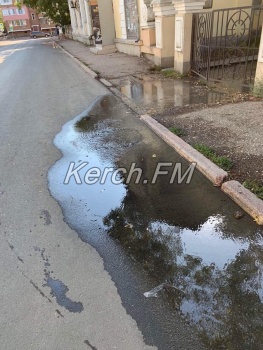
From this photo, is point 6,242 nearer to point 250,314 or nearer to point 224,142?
point 250,314

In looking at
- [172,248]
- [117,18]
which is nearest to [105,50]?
[117,18]

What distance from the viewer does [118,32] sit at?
17.5m

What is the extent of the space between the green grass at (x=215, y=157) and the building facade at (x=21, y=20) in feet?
258

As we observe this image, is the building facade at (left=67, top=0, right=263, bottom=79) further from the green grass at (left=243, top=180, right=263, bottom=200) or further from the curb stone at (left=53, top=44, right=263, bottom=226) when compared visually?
the green grass at (left=243, top=180, right=263, bottom=200)

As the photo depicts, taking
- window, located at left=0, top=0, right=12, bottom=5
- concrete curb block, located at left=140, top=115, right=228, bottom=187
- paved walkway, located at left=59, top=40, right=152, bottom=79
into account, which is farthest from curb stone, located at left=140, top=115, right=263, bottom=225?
window, located at left=0, top=0, right=12, bottom=5

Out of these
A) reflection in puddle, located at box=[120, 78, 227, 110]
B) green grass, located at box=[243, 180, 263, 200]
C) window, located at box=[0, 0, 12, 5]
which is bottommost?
reflection in puddle, located at box=[120, 78, 227, 110]

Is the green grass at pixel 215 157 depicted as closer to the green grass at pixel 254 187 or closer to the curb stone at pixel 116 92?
the green grass at pixel 254 187

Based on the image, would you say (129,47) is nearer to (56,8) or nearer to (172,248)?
(172,248)

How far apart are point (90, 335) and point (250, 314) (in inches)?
48.8

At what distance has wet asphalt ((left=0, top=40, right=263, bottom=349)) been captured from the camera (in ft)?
7.61

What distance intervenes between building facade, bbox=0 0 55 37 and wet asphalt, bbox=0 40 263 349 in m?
78.7

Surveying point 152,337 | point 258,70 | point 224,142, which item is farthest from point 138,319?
point 258,70

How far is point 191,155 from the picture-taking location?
15.5ft

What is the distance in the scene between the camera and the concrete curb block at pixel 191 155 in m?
4.10
